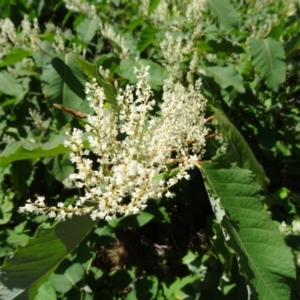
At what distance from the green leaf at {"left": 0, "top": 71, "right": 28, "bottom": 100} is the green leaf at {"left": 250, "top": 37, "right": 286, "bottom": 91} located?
1300 mm

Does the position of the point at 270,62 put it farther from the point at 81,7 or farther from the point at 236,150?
the point at 81,7

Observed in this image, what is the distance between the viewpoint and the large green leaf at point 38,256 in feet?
3.88

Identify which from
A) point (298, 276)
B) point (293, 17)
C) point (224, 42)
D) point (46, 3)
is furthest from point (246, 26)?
point (298, 276)

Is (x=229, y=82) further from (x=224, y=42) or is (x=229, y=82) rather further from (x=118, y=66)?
(x=118, y=66)

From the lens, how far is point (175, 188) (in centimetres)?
244

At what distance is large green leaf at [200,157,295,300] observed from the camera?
120 centimetres

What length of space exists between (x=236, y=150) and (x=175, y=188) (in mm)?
805

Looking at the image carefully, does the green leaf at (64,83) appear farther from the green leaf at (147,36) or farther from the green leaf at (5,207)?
the green leaf at (5,207)

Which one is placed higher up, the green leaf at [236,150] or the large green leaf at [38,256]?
the green leaf at [236,150]

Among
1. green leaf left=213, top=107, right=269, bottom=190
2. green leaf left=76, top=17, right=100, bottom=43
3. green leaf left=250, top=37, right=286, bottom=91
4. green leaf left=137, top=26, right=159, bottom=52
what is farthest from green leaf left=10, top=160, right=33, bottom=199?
green leaf left=250, top=37, right=286, bottom=91

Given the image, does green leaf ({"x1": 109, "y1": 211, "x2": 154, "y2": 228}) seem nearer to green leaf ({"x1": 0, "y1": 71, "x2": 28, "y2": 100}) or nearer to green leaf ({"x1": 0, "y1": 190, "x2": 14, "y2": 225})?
green leaf ({"x1": 0, "y1": 190, "x2": 14, "y2": 225})

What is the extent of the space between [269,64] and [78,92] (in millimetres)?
1046

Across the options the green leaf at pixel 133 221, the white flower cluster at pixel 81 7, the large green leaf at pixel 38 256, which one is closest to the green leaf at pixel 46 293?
the green leaf at pixel 133 221

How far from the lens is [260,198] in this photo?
1276 millimetres
